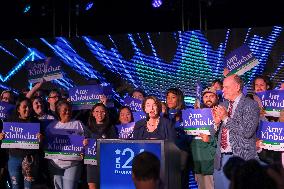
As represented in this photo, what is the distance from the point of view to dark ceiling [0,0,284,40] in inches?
383

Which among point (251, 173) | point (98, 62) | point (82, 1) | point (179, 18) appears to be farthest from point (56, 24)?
point (251, 173)

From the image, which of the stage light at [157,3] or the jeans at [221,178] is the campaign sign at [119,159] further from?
the stage light at [157,3]

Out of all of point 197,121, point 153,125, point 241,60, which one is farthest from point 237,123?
point 241,60

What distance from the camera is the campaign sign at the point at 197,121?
6746mm

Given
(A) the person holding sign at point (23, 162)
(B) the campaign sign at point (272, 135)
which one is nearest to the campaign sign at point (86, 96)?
(A) the person holding sign at point (23, 162)

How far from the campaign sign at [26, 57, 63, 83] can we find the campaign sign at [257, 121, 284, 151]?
11.7ft

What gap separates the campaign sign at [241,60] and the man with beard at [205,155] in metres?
0.98

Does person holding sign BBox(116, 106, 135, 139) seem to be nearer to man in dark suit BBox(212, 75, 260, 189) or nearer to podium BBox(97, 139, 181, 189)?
man in dark suit BBox(212, 75, 260, 189)

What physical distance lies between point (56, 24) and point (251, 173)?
875cm

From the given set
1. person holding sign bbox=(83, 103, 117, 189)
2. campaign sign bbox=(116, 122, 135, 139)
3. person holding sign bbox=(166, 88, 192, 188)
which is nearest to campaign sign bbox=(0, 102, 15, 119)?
person holding sign bbox=(83, 103, 117, 189)

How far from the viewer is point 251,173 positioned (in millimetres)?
2738

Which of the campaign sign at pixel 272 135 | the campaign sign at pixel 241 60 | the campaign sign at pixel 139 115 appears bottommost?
the campaign sign at pixel 272 135

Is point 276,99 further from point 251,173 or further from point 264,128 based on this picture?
point 251,173

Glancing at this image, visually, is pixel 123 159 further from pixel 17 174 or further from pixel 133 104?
pixel 133 104
